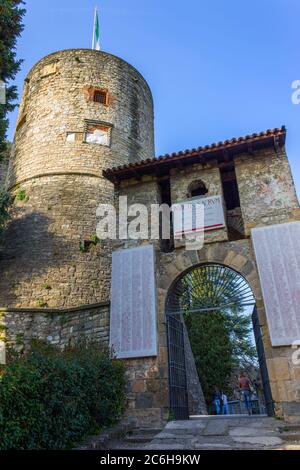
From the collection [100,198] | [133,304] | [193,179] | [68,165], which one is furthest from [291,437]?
[68,165]

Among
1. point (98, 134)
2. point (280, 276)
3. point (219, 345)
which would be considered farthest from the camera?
point (219, 345)

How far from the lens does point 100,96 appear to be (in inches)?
559

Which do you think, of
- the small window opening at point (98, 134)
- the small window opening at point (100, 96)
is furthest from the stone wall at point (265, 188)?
the small window opening at point (100, 96)

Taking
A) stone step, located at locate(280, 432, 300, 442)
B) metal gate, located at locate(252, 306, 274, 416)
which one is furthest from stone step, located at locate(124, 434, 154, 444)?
metal gate, located at locate(252, 306, 274, 416)

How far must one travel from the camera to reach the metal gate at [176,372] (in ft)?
22.2

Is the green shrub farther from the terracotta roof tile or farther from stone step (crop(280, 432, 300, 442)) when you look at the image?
the terracotta roof tile

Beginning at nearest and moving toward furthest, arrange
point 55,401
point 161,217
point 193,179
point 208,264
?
point 55,401 < point 208,264 < point 193,179 < point 161,217

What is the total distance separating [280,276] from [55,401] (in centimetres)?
439

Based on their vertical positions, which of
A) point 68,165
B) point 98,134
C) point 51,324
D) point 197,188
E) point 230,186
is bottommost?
point 51,324

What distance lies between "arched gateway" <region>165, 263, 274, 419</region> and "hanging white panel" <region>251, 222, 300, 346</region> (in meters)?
0.52

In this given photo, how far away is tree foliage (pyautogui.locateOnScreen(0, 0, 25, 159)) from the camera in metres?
8.12

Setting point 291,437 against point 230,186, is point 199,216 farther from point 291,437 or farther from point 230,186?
point 291,437

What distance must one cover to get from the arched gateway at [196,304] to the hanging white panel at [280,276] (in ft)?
1.71

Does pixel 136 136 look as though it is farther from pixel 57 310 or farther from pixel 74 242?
pixel 57 310
